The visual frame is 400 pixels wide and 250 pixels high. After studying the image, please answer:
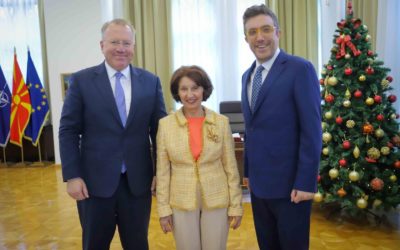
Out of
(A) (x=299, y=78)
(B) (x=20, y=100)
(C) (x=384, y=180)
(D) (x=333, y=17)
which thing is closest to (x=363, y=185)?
(C) (x=384, y=180)

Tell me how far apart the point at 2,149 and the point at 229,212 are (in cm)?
652

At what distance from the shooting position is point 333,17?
582 cm

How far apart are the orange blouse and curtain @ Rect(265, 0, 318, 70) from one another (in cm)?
475

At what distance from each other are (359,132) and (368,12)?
281cm

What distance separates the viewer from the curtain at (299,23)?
617 centimetres

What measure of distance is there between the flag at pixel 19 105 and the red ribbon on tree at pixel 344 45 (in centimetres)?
535

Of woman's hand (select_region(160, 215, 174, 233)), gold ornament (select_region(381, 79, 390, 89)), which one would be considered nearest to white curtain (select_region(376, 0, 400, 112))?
gold ornament (select_region(381, 79, 390, 89))

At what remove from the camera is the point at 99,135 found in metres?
1.89

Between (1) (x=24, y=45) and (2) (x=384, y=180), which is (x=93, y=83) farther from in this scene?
(1) (x=24, y=45)

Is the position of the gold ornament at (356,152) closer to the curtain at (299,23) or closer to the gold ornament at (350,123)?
the gold ornament at (350,123)

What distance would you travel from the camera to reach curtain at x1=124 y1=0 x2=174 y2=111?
6.46 meters

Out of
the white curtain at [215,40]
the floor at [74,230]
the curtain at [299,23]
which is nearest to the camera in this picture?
the floor at [74,230]

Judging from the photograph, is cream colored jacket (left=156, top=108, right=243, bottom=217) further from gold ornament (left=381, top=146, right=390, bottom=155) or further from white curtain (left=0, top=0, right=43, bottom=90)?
white curtain (left=0, top=0, right=43, bottom=90)

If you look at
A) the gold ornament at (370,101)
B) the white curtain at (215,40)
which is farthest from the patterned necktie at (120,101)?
the white curtain at (215,40)
